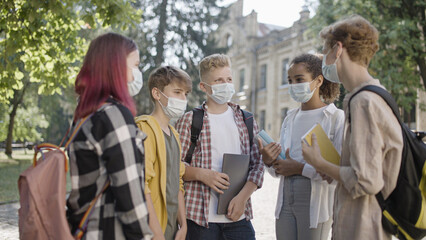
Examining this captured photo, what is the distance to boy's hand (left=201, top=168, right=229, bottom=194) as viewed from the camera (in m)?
3.21

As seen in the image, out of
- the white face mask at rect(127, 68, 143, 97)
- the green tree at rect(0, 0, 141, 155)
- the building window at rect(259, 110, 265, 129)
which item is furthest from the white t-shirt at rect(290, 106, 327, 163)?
the building window at rect(259, 110, 265, 129)

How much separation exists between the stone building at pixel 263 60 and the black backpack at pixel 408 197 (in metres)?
28.1

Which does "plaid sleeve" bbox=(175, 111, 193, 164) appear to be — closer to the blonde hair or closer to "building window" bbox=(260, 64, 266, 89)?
the blonde hair

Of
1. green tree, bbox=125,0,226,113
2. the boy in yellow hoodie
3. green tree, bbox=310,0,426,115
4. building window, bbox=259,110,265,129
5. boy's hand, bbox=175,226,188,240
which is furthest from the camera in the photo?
building window, bbox=259,110,265,129

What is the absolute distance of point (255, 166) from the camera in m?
3.51

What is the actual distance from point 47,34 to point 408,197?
8.01 m

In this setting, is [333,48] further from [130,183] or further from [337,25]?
[130,183]

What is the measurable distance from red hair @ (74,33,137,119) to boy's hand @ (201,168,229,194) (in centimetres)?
118

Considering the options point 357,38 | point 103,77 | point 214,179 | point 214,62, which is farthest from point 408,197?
point 214,62

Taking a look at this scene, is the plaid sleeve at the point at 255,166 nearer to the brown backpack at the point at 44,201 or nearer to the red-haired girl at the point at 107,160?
the red-haired girl at the point at 107,160

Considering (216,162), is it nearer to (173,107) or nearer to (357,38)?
(173,107)

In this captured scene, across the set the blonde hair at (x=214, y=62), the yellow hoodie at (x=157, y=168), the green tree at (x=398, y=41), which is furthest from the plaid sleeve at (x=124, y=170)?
the green tree at (x=398, y=41)

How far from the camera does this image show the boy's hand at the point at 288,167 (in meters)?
3.18

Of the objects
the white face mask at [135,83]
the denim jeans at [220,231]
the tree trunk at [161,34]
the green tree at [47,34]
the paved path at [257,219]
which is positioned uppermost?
the tree trunk at [161,34]
